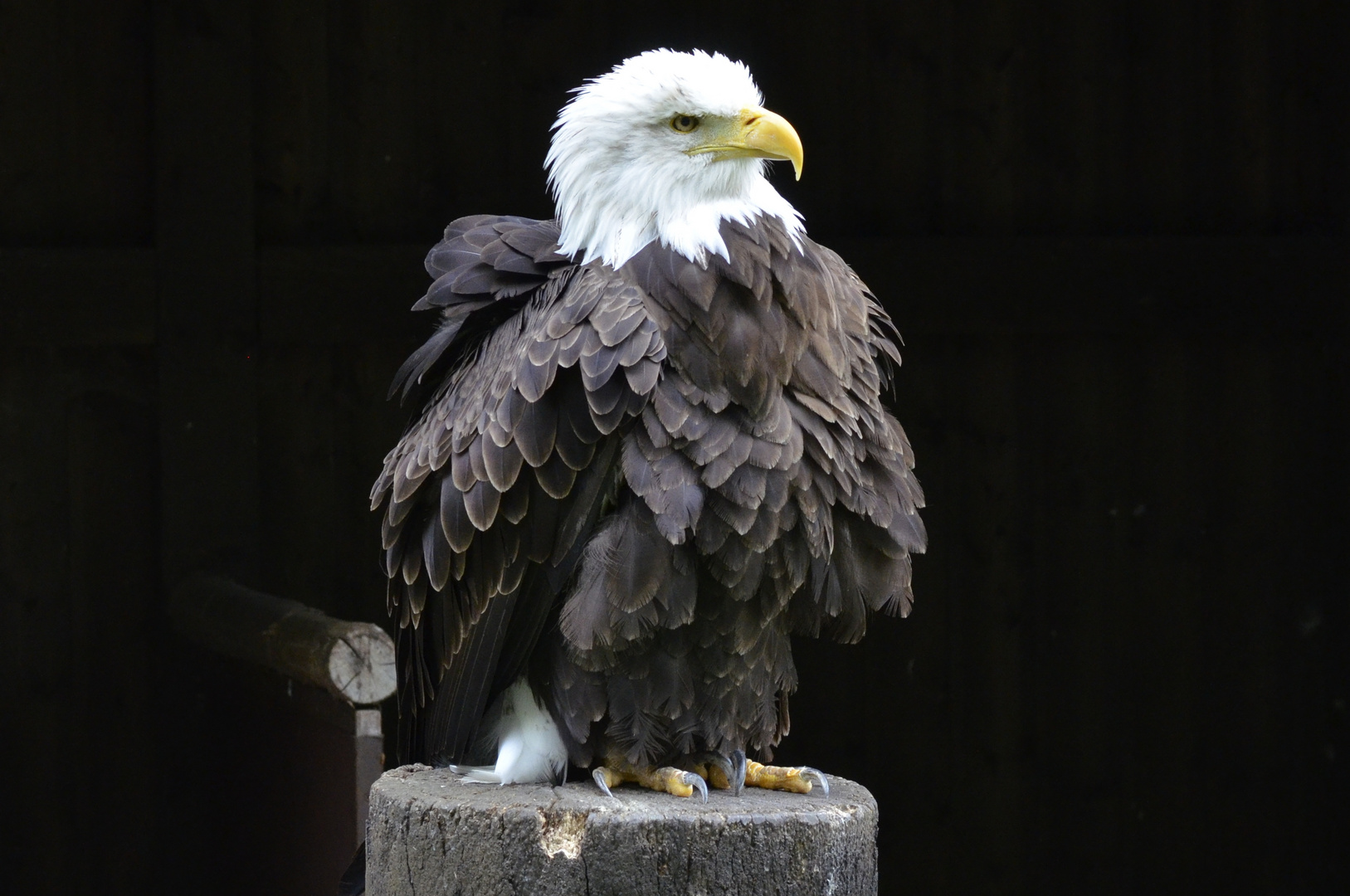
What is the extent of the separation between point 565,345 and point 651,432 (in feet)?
0.65

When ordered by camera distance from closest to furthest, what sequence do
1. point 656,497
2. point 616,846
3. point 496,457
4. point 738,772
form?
point 616,846 < point 656,497 < point 496,457 < point 738,772

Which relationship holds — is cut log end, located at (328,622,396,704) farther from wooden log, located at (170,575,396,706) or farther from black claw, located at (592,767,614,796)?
black claw, located at (592,767,614,796)

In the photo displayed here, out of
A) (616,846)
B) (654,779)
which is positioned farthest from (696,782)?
(616,846)

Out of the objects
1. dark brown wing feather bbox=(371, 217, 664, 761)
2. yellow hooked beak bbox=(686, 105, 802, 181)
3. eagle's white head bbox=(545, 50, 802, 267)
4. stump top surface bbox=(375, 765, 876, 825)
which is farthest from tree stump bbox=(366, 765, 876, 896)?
yellow hooked beak bbox=(686, 105, 802, 181)

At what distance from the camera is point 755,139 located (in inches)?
99.3

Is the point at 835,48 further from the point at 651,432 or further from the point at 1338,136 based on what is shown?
the point at 651,432

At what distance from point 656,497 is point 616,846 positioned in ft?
1.71

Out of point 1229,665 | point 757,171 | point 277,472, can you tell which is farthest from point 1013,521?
point 757,171

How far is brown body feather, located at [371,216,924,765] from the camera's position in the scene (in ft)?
7.98

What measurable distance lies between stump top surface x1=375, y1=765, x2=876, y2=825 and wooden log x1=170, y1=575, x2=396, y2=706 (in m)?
1.22

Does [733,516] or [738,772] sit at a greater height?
[733,516]

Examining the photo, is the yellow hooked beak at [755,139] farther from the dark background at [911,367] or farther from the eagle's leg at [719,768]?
the dark background at [911,367]

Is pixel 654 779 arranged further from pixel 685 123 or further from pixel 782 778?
pixel 685 123

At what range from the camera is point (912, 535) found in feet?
8.67
